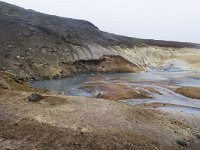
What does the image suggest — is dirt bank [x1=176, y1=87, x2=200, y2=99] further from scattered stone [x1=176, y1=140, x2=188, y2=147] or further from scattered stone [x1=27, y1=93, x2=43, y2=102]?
scattered stone [x1=27, y1=93, x2=43, y2=102]

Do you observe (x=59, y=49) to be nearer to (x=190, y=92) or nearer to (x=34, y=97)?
(x=190, y=92)

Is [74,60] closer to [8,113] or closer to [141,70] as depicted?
[141,70]

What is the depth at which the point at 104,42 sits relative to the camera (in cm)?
5400

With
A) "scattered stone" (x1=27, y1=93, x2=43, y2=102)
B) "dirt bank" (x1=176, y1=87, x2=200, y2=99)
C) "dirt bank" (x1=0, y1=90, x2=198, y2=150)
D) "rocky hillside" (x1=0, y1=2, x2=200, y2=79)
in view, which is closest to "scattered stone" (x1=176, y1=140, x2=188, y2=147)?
"dirt bank" (x1=0, y1=90, x2=198, y2=150)

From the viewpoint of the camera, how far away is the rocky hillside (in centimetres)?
4062

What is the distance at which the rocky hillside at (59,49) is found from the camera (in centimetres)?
4062

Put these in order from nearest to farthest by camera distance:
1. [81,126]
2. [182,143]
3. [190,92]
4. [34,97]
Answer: [81,126] < [182,143] < [34,97] < [190,92]

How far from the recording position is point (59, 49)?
149 feet

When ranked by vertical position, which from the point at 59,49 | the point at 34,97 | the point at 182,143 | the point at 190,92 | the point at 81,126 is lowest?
the point at 190,92

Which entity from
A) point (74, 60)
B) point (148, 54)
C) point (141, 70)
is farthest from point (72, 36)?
point (148, 54)

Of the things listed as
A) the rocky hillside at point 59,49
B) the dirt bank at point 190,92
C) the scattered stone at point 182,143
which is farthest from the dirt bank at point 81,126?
the rocky hillside at point 59,49

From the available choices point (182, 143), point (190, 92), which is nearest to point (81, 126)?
point (182, 143)

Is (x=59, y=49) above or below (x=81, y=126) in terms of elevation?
below

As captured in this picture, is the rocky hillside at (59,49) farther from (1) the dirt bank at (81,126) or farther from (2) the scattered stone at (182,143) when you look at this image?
(2) the scattered stone at (182,143)
